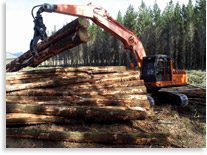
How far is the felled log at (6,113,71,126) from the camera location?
4.12m

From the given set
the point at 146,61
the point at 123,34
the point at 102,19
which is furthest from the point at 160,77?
the point at 102,19

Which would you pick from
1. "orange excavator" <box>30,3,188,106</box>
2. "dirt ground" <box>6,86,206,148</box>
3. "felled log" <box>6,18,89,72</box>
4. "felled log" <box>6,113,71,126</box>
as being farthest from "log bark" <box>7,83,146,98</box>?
"orange excavator" <box>30,3,188,106</box>

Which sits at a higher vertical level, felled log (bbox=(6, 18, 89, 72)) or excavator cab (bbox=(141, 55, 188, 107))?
felled log (bbox=(6, 18, 89, 72))

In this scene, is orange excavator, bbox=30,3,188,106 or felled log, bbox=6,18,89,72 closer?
felled log, bbox=6,18,89,72

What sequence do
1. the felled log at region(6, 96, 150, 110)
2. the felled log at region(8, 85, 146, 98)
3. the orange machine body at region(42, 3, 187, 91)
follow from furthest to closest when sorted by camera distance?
the orange machine body at region(42, 3, 187, 91) → the felled log at region(8, 85, 146, 98) → the felled log at region(6, 96, 150, 110)

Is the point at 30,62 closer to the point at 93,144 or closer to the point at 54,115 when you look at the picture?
the point at 54,115

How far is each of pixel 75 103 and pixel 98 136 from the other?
105 cm

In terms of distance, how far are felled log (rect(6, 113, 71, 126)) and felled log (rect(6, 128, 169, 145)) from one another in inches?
11.4

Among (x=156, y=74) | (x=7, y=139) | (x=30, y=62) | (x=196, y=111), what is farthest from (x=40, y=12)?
(x=196, y=111)

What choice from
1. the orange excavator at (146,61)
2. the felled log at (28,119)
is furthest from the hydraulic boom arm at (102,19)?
the felled log at (28,119)

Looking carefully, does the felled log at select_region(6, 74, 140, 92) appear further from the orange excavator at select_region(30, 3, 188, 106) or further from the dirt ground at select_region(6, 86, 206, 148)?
the orange excavator at select_region(30, 3, 188, 106)

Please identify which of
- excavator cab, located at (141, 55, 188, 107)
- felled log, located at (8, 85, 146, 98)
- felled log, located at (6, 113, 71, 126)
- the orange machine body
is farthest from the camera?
excavator cab, located at (141, 55, 188, 107)

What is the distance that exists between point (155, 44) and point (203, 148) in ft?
71.1

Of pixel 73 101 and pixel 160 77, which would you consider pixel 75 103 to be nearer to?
pixel 73 101
